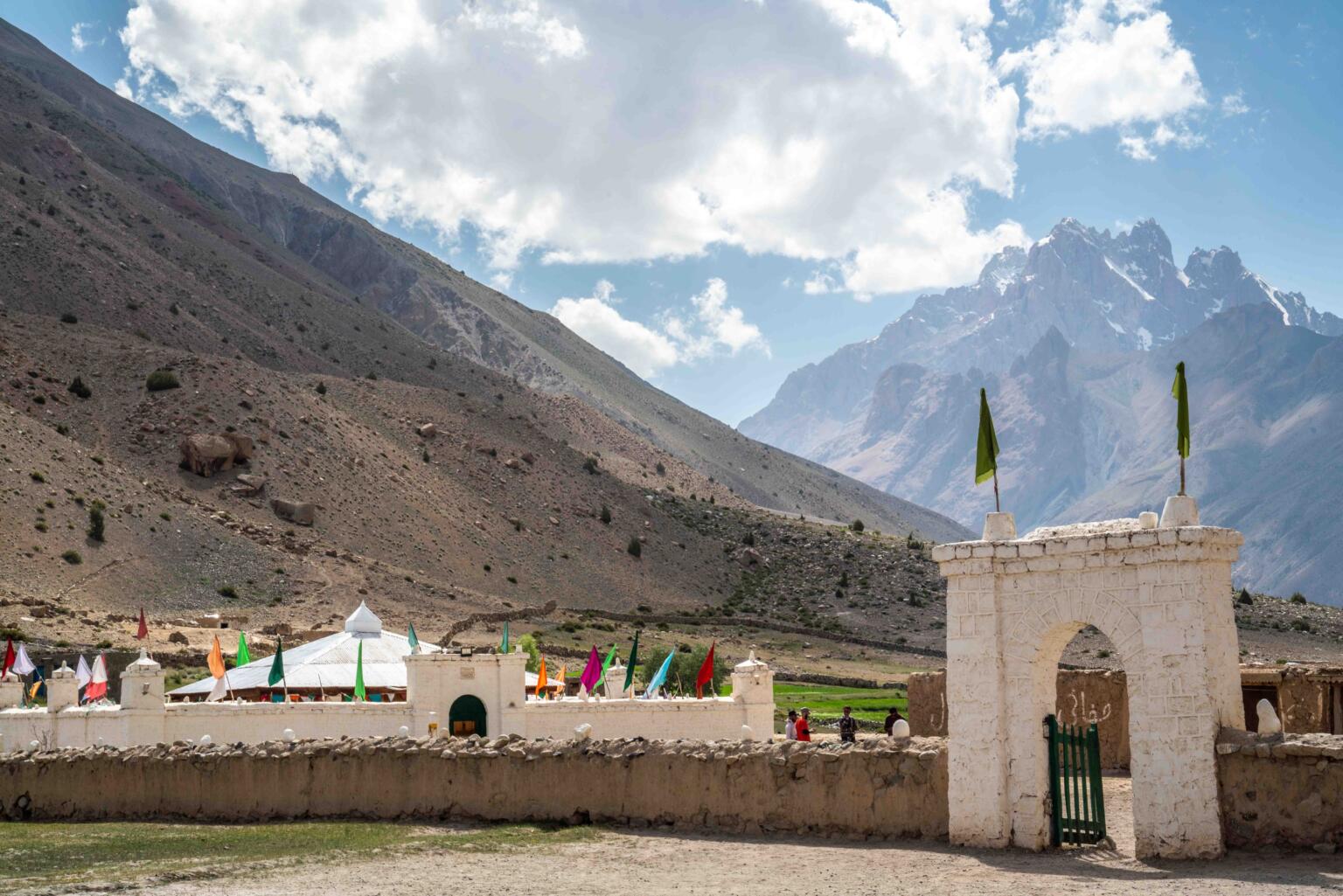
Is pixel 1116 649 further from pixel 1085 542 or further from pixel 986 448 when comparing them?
pixel 986 448

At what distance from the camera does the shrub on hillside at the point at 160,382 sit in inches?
3270

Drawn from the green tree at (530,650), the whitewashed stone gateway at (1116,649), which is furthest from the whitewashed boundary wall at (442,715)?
the green tree at (530,650)

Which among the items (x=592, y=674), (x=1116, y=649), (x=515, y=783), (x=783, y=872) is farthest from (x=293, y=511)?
(x=1116, y=649)

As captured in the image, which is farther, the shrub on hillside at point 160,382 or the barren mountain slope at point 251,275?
the barren mountain slope at point 251,275

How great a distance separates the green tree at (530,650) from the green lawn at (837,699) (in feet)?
30.1

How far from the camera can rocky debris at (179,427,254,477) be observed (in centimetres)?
7775

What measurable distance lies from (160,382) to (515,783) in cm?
6946

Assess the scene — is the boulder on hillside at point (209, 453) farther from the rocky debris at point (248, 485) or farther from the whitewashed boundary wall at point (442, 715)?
the whitewashed boundary wall at point (442, 715)

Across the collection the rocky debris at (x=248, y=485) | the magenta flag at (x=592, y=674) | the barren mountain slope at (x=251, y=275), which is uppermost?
the barren mountain slope at (x=251, y=275)

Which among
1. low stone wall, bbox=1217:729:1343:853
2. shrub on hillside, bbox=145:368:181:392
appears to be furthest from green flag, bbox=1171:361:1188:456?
shrub on hillside, bbox=145:368:181:392

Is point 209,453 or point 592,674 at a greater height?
point 209,453

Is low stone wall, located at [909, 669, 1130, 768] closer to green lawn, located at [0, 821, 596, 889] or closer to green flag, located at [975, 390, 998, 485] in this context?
green flag, located at [975, 390, 998, 485]

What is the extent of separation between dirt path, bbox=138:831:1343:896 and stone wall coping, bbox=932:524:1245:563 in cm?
362

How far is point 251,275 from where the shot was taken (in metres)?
→ 123
